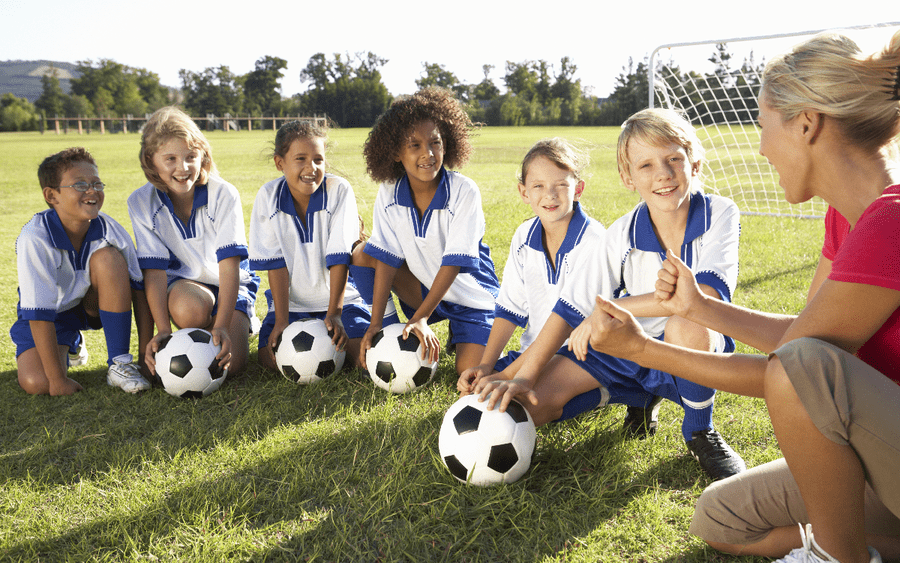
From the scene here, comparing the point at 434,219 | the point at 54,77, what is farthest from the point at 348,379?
the point at 54,77

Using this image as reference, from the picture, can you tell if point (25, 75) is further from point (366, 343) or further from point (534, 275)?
point (534, 275)

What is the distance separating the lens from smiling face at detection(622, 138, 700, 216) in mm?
2375

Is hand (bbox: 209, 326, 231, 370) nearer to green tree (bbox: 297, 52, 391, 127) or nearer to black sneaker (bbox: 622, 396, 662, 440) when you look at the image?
black sneaker (bbox: 622, 396, 662, 440)

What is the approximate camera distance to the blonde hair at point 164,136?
3438 mm

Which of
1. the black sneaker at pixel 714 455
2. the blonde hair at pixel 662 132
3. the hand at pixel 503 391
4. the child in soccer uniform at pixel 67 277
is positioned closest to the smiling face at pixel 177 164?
the child in soccer uniform at pixel 67 277

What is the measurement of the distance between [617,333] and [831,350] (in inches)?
20.7

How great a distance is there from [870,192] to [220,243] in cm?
309

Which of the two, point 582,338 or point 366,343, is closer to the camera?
point 582,338

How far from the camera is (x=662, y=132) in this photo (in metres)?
2.38

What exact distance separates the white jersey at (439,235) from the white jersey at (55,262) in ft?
4.70

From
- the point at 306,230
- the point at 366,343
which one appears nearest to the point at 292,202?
the point at 306,230

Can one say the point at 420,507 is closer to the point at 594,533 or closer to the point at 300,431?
the point at 594,533

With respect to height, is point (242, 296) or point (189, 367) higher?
point (242, 296)

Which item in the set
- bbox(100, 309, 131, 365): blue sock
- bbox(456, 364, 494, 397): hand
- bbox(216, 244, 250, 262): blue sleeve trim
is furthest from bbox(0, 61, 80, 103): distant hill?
bbox(456, 364, 494, 397): hand
